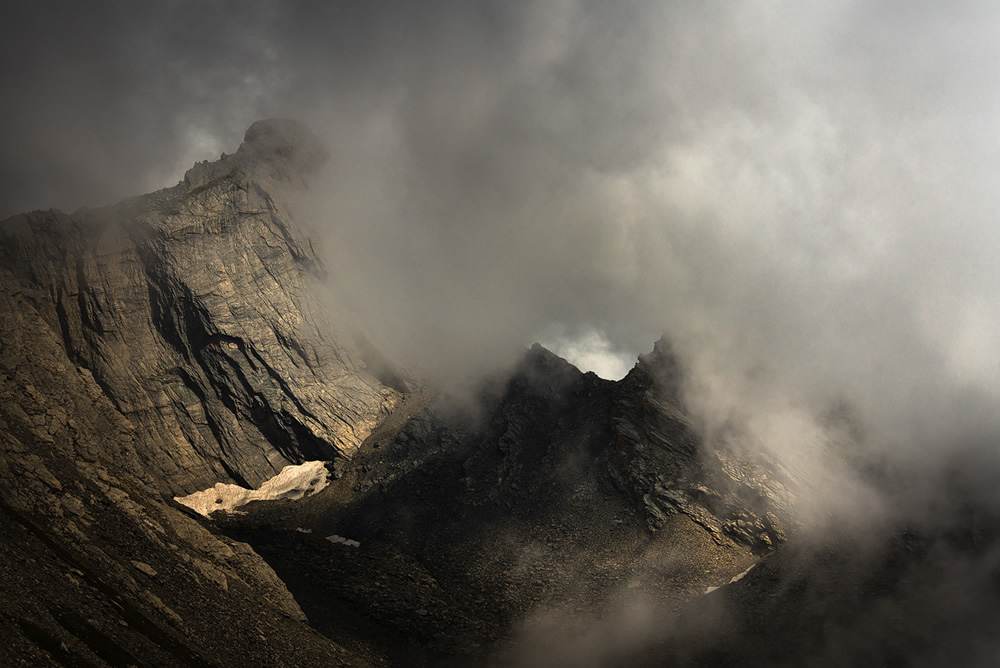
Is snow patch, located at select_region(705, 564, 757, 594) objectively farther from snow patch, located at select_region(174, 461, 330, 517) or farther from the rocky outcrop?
snow patch, located at select_region(174, 461, 330, 517)

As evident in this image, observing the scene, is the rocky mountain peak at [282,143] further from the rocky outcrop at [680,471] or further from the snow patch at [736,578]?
the snow patch at [736,578]

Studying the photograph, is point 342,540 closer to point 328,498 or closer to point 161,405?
point 328,498

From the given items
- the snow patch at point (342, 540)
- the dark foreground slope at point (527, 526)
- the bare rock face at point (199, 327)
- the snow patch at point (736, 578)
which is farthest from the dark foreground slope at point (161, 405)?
the snow patch at point (736, 578)

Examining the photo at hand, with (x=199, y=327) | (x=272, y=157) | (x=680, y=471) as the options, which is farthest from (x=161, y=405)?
(x=680, y=471)

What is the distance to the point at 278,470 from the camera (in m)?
88.6

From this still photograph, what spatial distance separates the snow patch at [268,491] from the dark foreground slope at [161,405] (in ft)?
6.75

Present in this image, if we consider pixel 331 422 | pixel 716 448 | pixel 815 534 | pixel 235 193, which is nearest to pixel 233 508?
pixel 331 422

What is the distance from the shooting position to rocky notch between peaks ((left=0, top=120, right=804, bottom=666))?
1522 inches

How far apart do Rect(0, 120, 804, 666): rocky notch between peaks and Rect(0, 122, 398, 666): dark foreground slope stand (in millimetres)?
272

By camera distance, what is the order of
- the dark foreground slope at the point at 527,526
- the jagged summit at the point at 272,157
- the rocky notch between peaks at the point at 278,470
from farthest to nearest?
the jagged summit at the point at 272,157 → the dark foreground slope at the point at 527,526 → the rocky notch between peaks at the point at 278,470

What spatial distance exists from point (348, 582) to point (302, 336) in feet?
171

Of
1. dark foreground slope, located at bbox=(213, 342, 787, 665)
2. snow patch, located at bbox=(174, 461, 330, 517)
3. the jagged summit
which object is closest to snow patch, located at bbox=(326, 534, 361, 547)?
dark foreground slope, located at bbox=(213, 342, 787, 665)

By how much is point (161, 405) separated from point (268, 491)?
71.7 ft

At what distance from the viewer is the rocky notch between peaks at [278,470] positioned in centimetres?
3866
